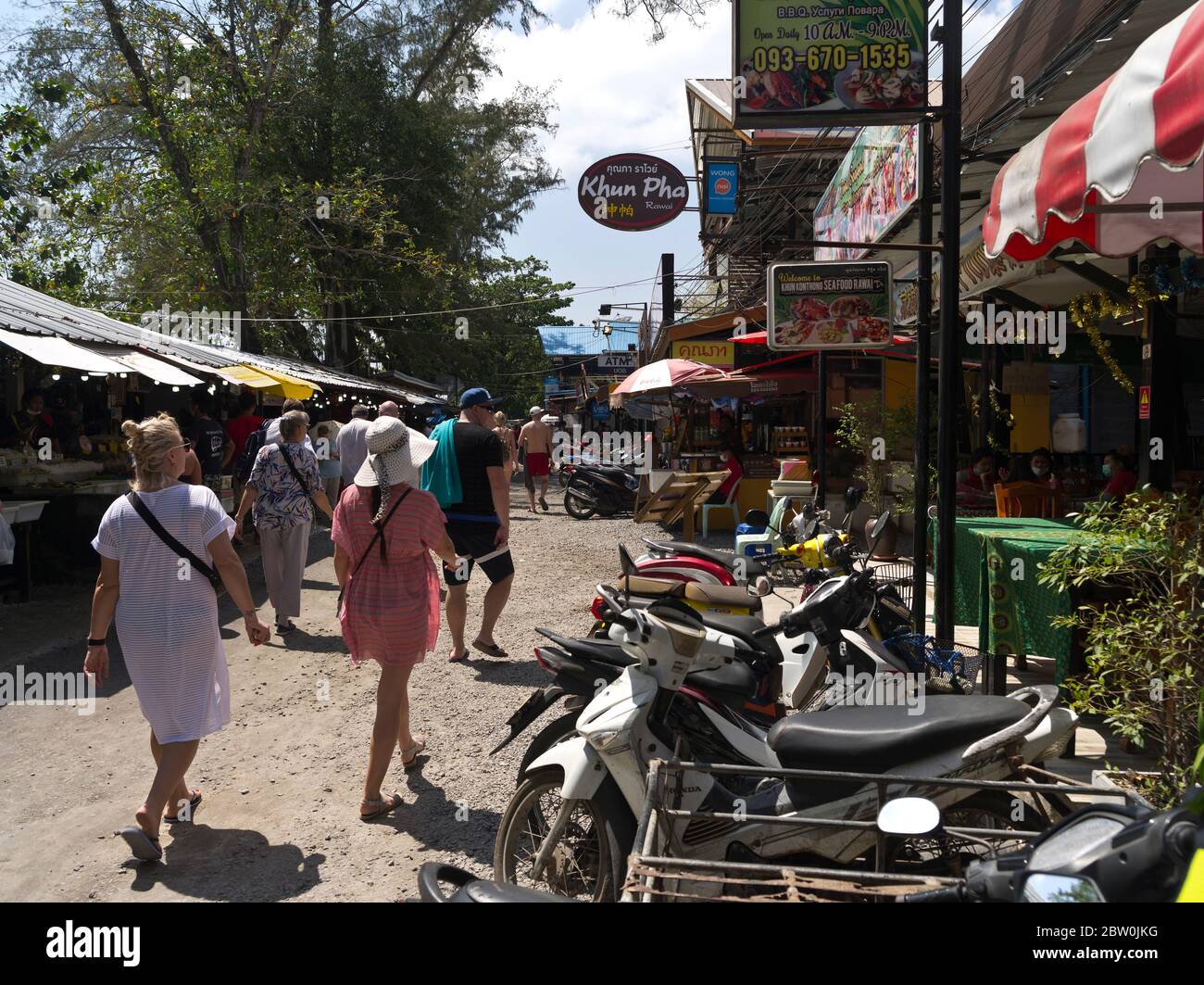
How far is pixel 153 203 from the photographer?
21.5 metres

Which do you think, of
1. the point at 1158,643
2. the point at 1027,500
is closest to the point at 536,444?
the point at 1027,500

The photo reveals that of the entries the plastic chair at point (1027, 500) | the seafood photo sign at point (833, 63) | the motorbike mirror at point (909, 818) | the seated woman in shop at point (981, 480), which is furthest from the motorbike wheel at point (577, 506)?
the motorbike mirror at point (909, 818)

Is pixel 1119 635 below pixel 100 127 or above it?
below

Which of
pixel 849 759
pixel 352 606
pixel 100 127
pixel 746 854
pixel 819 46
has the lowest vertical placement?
pixel 746 854

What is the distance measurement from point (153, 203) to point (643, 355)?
61.8 feet

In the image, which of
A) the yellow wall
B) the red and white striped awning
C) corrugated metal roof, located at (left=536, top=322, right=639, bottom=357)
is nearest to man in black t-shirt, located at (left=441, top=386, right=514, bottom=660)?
the red and white striped awning

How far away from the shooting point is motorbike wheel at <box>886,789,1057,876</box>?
3.12m

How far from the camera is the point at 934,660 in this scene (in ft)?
16.4

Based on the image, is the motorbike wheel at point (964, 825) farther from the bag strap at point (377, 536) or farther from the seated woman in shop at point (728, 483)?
the seated woman in shop at point (728, 483)

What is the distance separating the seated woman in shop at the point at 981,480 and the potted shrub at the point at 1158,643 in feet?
20.0

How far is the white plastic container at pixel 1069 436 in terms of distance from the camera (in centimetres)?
1197

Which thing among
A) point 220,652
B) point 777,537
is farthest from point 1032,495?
point 220,652

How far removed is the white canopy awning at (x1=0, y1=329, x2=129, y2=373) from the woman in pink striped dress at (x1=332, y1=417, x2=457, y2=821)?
18.0ft
